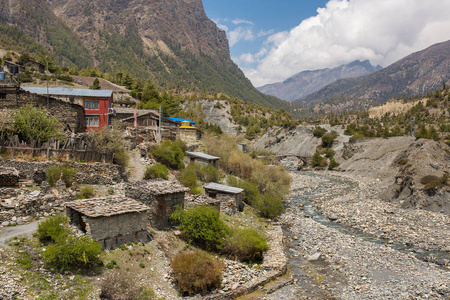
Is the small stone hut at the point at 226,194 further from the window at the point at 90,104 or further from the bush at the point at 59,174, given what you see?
the window at the point at 90,104

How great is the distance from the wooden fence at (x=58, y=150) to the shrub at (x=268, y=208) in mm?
15366

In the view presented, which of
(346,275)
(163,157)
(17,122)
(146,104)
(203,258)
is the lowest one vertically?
(346,275)


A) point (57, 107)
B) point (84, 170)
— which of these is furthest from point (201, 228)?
point (57, 107)

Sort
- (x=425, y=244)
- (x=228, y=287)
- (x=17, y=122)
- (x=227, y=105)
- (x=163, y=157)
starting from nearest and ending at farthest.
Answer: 1. (x=228, y=287)
2. (x=17, y=122)
3. (x=425, y=244)
4. (x=163, y=157)
5. (x=227, y=105)

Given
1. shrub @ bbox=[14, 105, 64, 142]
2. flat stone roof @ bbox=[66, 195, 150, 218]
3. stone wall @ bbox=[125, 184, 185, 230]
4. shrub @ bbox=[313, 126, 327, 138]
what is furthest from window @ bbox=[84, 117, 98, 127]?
shrub @ bbox=[313, 126, 327, 138]

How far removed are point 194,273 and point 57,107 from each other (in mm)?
23167

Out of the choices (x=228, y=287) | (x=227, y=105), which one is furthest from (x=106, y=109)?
(x=227, y=105)

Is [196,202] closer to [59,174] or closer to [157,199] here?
[157,199]

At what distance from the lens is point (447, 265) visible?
66.3 ft

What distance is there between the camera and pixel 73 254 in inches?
490

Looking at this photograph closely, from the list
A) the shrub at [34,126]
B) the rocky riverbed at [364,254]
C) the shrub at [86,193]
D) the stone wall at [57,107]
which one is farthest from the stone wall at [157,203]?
the stone wall at [57,107]

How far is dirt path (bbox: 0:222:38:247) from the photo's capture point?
1265cm

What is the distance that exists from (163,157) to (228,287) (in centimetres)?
1955

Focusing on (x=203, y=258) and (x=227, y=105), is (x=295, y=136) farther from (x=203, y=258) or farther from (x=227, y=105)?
(x=203, y=258)
